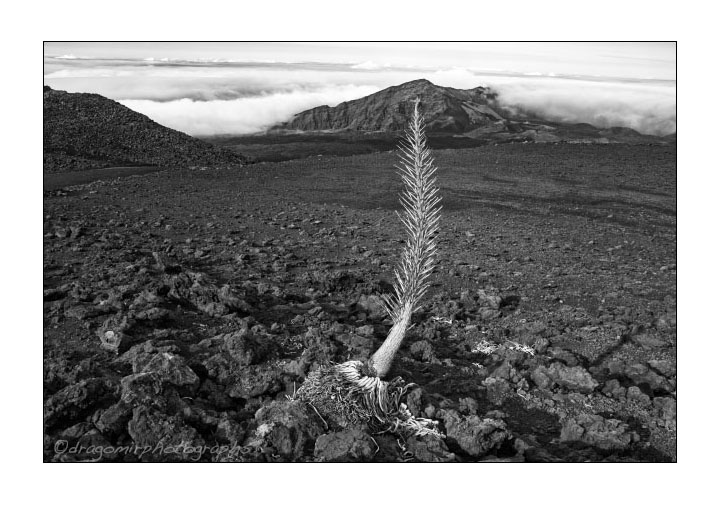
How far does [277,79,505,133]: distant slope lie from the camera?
14.5ft

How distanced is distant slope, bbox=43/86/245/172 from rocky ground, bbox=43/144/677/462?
234mm

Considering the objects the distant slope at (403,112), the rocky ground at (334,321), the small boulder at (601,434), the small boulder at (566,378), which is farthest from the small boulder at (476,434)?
the distant slope at (403,112)

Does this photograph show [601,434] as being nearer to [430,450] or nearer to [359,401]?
[430,450]

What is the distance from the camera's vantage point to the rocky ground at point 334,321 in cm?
261

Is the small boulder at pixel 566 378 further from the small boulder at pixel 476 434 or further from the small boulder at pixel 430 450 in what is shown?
the small boulder at pixel 430 450

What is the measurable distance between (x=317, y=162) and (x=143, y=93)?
2462mm

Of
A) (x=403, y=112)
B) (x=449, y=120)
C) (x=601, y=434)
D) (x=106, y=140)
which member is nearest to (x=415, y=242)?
(x=601, y=434)

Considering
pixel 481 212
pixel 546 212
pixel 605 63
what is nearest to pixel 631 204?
pixel 546 212

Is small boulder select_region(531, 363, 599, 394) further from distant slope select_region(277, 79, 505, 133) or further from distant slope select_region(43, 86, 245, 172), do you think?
distant slope select_region(43, 86, 245, 172)

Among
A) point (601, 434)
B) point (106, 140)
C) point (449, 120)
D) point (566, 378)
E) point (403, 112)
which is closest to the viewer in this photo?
point (601, 434)

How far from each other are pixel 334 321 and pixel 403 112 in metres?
1.68

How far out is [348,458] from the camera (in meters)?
2.55

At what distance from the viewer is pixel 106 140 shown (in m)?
5.58
